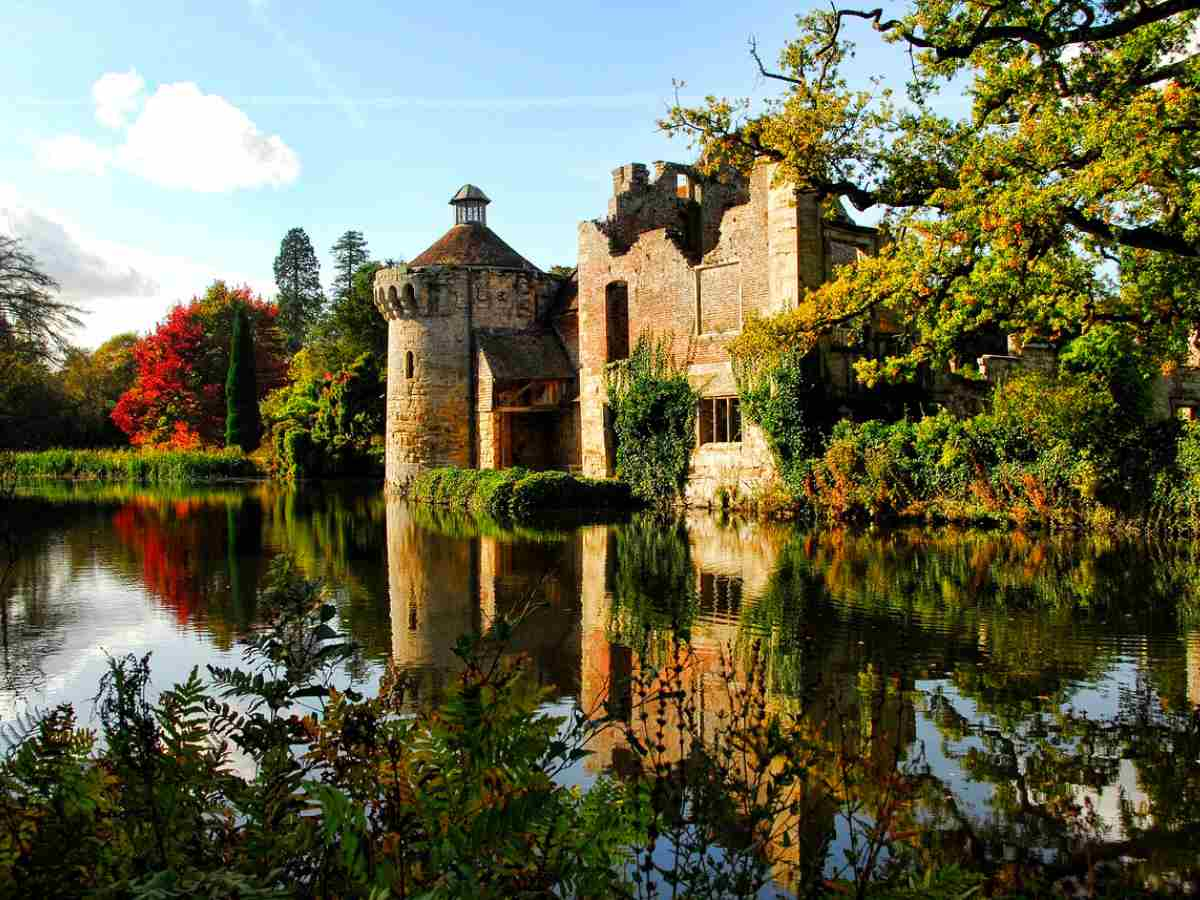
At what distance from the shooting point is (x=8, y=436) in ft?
139

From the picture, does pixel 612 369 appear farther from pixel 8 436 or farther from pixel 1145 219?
pixel 8 436

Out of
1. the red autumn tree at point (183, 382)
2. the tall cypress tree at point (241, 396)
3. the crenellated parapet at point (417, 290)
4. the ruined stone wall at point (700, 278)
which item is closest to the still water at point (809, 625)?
the ruined stone wall at point (700, 278)

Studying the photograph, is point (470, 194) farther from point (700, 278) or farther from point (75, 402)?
point (75, 402)

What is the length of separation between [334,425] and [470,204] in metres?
Answer: 11.0

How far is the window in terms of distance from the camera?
981 inches

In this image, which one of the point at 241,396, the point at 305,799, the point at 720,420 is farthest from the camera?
the point at 241,396

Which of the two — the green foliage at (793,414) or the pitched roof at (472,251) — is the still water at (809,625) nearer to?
the green foliage at (793,414)

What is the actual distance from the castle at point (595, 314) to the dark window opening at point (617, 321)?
4 cm

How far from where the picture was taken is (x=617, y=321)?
1171 inches

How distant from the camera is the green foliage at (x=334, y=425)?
137 ft

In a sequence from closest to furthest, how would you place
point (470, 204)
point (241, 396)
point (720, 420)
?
point (720, 420), point (470, 204), point (241, 396)

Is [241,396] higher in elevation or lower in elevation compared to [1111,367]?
higher

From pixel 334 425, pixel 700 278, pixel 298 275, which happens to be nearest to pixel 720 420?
pixel 700 278

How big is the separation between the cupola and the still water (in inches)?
846
